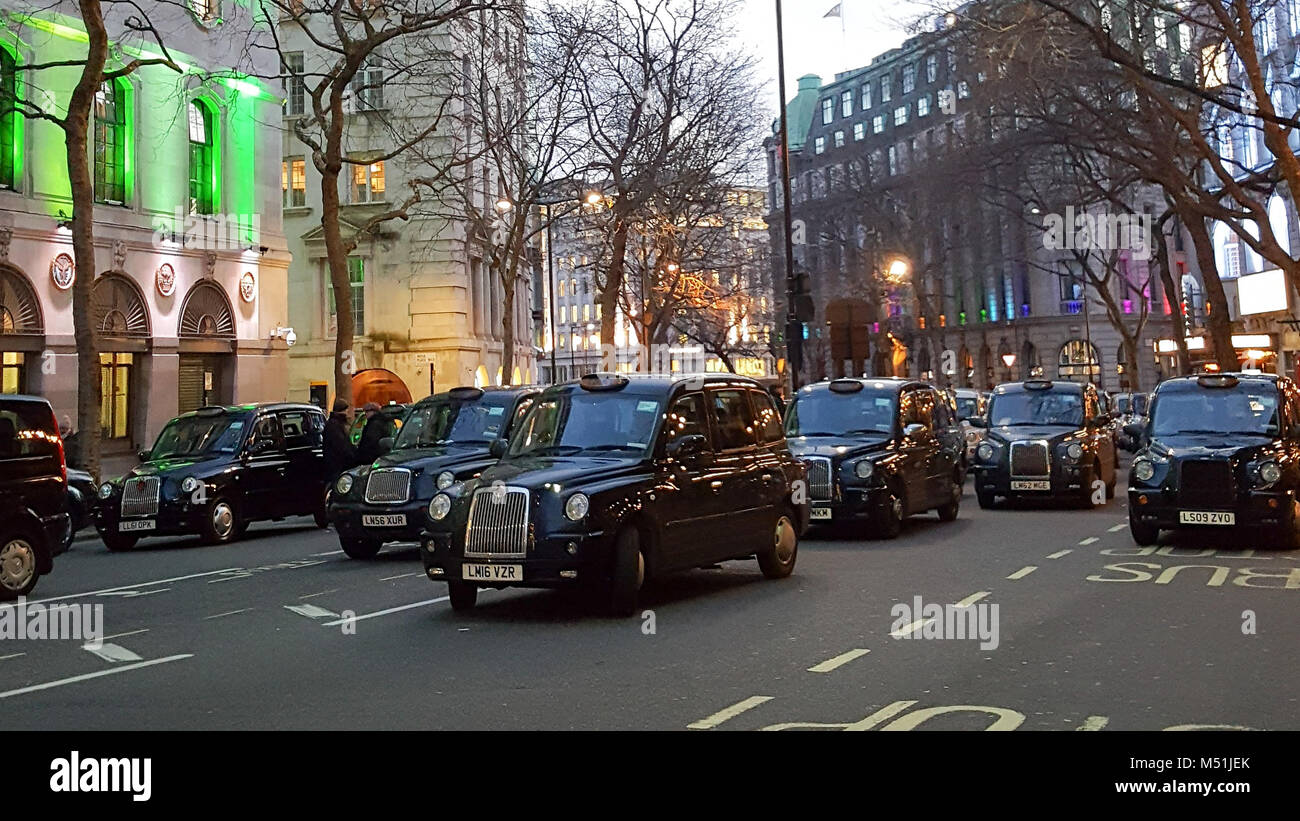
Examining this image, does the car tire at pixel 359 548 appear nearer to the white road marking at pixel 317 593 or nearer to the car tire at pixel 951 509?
the white road marking at pixel 317 593

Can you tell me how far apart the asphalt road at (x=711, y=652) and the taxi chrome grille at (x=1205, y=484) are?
Answer: 61 centimetres

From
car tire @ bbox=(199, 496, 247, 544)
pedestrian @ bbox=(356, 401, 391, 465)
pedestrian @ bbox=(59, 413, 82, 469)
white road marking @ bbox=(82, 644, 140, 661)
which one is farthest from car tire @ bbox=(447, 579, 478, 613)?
pedestrian @ bbox=(59, 413, 82, 469)

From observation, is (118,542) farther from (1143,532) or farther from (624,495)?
(1143,532)

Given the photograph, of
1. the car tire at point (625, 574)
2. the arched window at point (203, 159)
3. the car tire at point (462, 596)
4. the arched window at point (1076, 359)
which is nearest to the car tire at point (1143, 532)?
the car tire at point (625, 574)

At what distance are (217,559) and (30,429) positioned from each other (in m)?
3.95

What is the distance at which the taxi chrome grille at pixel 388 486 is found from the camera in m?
15.3

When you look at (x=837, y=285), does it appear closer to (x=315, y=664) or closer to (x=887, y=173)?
(x=887, y=173)

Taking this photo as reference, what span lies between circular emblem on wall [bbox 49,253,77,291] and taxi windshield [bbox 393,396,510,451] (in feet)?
57.4

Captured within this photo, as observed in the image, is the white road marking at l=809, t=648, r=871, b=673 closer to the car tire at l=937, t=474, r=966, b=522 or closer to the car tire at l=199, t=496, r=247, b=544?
the car tire at l=937, t=474, r=966, b=522

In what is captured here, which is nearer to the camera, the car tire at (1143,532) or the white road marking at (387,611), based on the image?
the white road marking at (387,611)

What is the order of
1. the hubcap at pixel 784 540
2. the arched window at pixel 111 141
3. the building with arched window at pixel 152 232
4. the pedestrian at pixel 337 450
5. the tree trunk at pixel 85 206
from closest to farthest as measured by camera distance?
the hubcap at pixel 784 540 < the pedestrian at pixel 337 450 < the tree trunk at pixel 85 206 < the building with arched window at pixel 152 232 < the arched window at pixel 111 141

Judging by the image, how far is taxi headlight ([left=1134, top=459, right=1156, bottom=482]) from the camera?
15.1m

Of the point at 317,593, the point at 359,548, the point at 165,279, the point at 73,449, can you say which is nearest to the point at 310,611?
the point at 317,593
